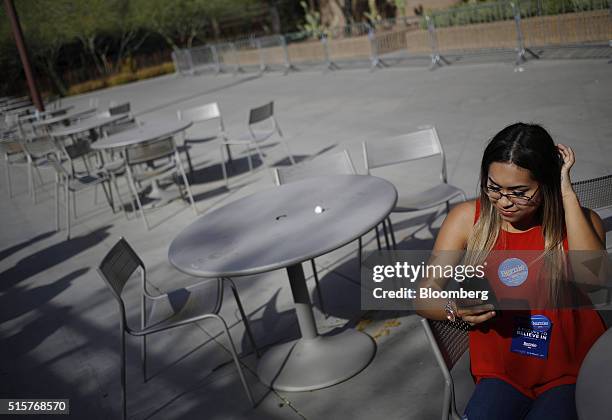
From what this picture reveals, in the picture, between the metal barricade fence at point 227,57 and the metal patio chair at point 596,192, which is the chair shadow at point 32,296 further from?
the metal barricade fence at point 227,57

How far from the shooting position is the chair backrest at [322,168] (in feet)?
14.0

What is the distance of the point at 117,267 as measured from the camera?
10.3 feet

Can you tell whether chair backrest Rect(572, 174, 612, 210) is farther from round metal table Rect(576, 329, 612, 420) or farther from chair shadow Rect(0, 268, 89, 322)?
chair shadow Rect(0, 268, 89, 322)

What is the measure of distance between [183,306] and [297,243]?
0.95 m

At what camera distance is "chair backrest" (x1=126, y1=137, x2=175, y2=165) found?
6391 millimetres

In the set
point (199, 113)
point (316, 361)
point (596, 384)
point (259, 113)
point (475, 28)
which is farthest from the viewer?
point (475, 28)

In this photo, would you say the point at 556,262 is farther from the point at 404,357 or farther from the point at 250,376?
the point at 250,376

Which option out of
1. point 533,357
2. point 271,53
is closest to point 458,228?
point 533,357

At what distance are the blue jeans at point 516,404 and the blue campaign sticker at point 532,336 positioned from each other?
12 centimetres

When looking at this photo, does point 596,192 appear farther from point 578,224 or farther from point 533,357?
point 533,357

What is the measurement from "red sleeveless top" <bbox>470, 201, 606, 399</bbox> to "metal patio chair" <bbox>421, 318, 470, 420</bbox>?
0.18 ft

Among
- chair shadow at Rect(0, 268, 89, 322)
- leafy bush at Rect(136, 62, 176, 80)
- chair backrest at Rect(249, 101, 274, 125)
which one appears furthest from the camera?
leafy bush at Rect(136, 62, 176, 80)

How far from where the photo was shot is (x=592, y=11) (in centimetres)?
1131

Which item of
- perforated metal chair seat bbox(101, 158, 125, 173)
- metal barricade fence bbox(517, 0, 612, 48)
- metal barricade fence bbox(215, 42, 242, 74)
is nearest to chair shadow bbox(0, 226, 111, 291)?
perforated metal chair seat bbox(101, 158, 125, 173)
